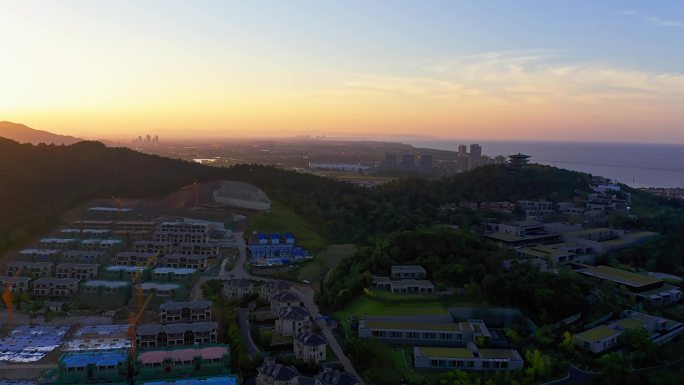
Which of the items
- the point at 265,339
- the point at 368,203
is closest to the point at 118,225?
the point at 368,203

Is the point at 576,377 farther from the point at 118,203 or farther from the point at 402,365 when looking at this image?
the point at 118,203

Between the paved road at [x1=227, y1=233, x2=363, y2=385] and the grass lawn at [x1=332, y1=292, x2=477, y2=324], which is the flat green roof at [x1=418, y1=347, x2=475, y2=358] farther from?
the grass lawn at [x1=332, y1=292, x2=477, y2=324]

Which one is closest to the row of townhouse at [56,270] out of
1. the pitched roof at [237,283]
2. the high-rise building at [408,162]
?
the pitched roof at [237,283]

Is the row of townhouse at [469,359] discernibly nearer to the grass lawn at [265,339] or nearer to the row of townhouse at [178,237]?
the grass lawn at [265,339]

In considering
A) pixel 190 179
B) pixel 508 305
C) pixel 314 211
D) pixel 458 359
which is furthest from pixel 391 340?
pixel 190 179

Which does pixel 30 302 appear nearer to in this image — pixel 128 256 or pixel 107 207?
pixel 128 256
